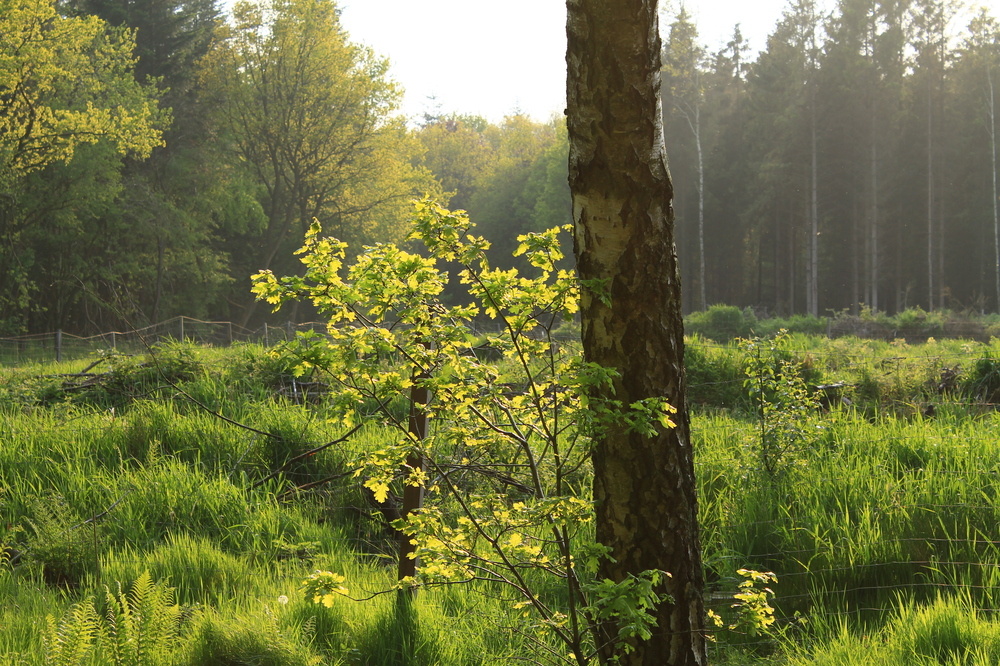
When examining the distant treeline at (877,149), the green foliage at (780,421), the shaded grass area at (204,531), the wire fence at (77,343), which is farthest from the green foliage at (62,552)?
the distant treeline at (877,149)

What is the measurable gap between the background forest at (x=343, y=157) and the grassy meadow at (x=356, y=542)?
19899 mm

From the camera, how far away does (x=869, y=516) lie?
5.05 m

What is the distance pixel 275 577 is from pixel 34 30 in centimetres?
2519

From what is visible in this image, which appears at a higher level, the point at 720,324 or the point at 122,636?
the point at 122,636

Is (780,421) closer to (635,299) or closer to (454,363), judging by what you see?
(635,299)

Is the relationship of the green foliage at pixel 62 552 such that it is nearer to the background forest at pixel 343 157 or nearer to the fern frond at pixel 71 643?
the fern frond at pixel 71 643

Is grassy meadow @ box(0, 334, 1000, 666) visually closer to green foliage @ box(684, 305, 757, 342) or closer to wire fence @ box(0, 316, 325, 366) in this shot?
wire fence @ box(0, 316, 325, 366)

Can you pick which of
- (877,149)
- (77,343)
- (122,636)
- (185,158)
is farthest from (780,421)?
(877,149)

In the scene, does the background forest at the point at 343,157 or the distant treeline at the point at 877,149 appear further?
the distant treeline at the point at 877,149

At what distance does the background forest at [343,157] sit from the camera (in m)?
28.2

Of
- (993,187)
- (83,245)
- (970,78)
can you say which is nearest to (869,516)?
(83,245)

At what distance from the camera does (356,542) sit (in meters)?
5.88

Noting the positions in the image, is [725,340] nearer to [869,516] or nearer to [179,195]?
[869,516]

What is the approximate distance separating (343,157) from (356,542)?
3234 centimetres
